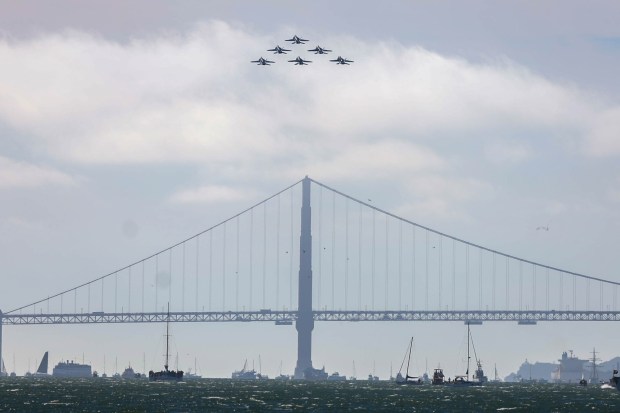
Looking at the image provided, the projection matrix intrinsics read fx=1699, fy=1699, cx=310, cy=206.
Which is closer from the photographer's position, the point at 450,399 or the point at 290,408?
the point at 290,408

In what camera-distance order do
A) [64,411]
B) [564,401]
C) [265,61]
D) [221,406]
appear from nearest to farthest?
1. [64,411]
2. [221,406]
3. [265,61]
4. [564,401]

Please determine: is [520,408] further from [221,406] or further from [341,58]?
[341,58]

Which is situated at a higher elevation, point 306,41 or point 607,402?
point 306,41

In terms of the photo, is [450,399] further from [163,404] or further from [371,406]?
[163,404]

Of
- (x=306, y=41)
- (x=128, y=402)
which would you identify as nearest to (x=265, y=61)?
(x=306, y=41)

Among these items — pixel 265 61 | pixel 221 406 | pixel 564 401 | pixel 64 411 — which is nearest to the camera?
pixel 64 411

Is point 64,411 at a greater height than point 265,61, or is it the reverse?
point 265,61

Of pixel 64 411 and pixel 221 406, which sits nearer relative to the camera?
pixel 64 411

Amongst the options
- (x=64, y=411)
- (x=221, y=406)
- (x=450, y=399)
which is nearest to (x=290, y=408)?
(x=221, y=406)
